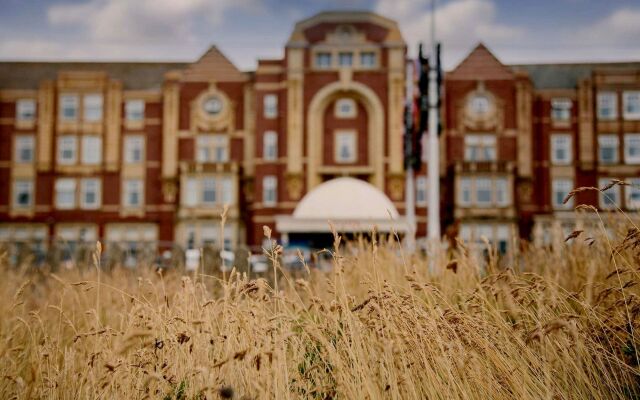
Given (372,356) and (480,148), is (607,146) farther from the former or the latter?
(372,356)

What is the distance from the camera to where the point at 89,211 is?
43.9 m

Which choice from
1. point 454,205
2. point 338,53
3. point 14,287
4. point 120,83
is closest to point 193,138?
point 120,83

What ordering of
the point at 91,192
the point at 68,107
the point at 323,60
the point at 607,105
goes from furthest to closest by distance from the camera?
the point at 68,107, the point at 91,192, the point at 607,105, the point at 323,60

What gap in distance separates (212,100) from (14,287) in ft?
114

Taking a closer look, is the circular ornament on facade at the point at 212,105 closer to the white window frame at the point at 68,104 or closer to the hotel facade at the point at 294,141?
the hotel facade at the point at 294,141

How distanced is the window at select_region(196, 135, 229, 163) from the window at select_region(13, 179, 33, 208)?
32.9 feet

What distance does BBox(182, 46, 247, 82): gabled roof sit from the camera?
4316cm

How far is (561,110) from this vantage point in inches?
1699

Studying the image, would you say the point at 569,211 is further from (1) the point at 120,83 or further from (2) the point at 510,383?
(2) the point at 510,383

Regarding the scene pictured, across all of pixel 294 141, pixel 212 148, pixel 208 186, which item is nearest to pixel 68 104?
pixel 212 148

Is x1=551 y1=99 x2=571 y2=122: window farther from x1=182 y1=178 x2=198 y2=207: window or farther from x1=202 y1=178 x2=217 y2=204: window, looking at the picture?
x1=182 y1=178 x2=198 y2=207: window

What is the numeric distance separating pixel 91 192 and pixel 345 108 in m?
15.1

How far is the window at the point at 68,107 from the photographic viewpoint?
4428 cm

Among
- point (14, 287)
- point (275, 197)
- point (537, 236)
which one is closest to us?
point (14, 287)
